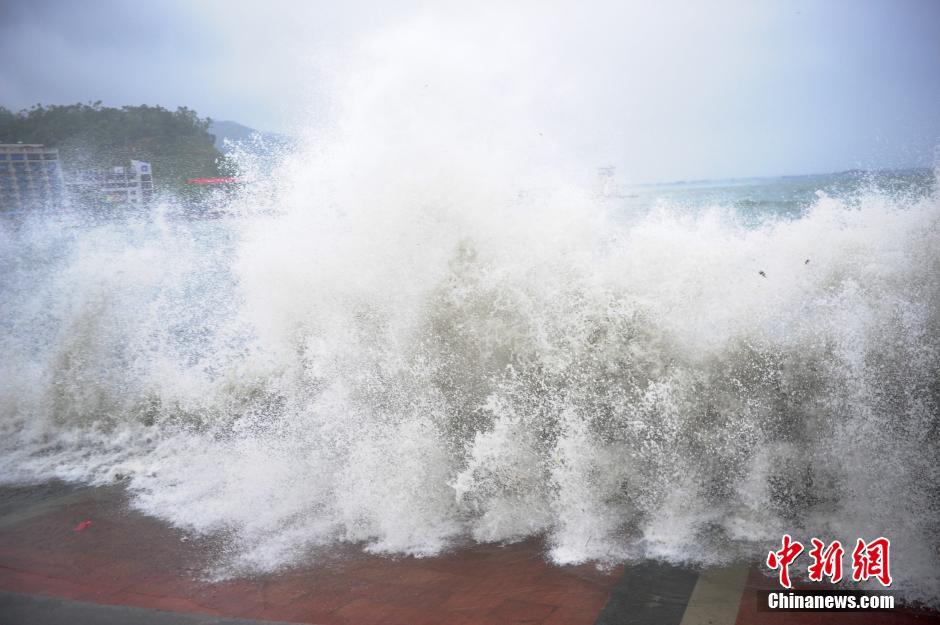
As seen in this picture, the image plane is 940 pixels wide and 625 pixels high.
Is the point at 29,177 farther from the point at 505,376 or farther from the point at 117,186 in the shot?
the point at 505,376

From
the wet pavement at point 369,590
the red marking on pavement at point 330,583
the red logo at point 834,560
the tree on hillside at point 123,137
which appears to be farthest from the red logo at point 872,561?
the tree on hillside at point 123,137

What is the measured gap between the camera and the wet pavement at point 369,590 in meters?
2.85

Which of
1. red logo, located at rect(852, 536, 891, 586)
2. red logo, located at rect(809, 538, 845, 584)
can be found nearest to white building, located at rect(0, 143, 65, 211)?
red logo, located at rect(809, 538, 845, 584)

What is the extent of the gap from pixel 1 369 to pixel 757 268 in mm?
8349

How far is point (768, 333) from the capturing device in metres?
4.23

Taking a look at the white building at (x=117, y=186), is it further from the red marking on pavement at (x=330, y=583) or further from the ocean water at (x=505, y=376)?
the red marking on pavement at (x=330, y=583)

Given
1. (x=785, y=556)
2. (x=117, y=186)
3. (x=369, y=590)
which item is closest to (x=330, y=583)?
(x=369, y=590)

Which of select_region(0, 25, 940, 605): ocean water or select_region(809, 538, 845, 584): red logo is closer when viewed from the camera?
select_region(809, 538, 845, 584): red logo

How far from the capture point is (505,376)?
4.64 meters

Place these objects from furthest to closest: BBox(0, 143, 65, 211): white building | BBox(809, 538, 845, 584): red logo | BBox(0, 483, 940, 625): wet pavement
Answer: BBox(0, 143, 65, 211): white building → BBox(809, 538, 845, 584): red logo → BBox(0, 483, 940, 625): wet pavement

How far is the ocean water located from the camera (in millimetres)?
3607

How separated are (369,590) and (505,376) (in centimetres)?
191

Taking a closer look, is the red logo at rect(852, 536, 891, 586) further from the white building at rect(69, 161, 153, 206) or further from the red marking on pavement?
the white building at rect(69, 161, 153, 206)

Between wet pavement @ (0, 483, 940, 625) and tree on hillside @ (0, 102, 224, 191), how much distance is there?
34.2ft
